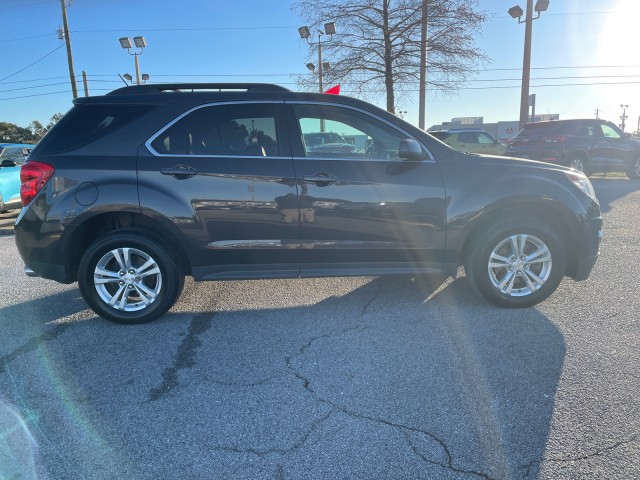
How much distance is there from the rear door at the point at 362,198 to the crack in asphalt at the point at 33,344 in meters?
2.18

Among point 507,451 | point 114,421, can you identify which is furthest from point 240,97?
point 507,451

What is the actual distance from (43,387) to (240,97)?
271 centimetres

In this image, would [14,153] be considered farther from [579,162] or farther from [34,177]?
[579,162]

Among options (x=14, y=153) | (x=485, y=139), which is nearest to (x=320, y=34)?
(x=485, y=139)

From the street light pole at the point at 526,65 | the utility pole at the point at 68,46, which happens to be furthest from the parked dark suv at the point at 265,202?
the utility pole at the point at 68,46

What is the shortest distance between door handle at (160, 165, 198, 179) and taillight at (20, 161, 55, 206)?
0.93 meters

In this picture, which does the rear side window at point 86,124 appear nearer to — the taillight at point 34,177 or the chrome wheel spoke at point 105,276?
the taillight at point 34,177

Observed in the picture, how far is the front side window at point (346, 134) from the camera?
12.8 feet

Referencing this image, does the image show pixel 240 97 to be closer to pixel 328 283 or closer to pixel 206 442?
pixel 328 283

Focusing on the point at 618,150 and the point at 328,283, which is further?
the point at 618,150

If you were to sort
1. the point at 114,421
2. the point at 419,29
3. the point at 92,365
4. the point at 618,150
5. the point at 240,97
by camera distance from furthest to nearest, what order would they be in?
the point at 419,29 < the point at 618,150 < the point at 240,97 < the point at 92,365 < the point at 114,421

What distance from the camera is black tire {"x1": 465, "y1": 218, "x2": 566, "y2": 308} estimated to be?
3.93m

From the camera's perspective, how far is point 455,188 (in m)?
3.88

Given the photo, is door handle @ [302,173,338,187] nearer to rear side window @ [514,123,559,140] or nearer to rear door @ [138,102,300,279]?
rear door @ [138,102,300,279]
